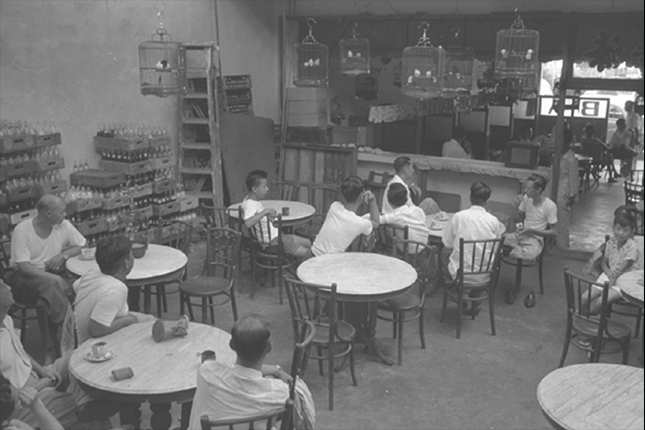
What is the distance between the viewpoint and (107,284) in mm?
3957

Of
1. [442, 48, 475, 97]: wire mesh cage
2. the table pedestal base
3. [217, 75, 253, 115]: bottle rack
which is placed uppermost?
[442, 48, 475, 97]: wire mesh cage

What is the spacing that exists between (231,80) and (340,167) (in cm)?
205

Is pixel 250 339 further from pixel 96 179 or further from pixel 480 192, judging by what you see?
pixel 96 179

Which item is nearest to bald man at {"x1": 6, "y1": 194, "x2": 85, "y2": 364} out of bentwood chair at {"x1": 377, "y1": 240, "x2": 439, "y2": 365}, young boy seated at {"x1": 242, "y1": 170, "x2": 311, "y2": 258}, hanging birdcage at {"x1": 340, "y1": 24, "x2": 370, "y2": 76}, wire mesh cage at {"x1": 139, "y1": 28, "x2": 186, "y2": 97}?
young boy seated at {"x1": 242, "y1": 170, "x2": 311, "y2": 258}

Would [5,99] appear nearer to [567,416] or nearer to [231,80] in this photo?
[231,80]

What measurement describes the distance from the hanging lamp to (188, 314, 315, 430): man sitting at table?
212 inches

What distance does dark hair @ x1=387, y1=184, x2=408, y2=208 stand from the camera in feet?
21.5

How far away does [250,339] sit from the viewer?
3.00 meters

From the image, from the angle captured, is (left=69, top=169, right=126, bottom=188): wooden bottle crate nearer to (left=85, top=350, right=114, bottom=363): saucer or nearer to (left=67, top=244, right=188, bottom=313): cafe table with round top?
(left=67, top=244, right=188, bottom=313): cafe table with round top

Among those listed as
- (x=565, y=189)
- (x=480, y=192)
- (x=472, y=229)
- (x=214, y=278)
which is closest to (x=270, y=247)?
(x=214, y=278)

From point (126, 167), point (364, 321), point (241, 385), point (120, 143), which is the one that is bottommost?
point (364, 321)

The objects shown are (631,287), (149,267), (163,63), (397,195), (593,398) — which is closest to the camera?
(593,398)

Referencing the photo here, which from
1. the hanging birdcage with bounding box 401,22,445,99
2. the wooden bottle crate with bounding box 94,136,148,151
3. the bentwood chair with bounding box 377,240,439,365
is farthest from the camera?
the hanging birdcage with bounding box 401,22,445,99

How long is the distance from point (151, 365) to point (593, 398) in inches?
91.8
